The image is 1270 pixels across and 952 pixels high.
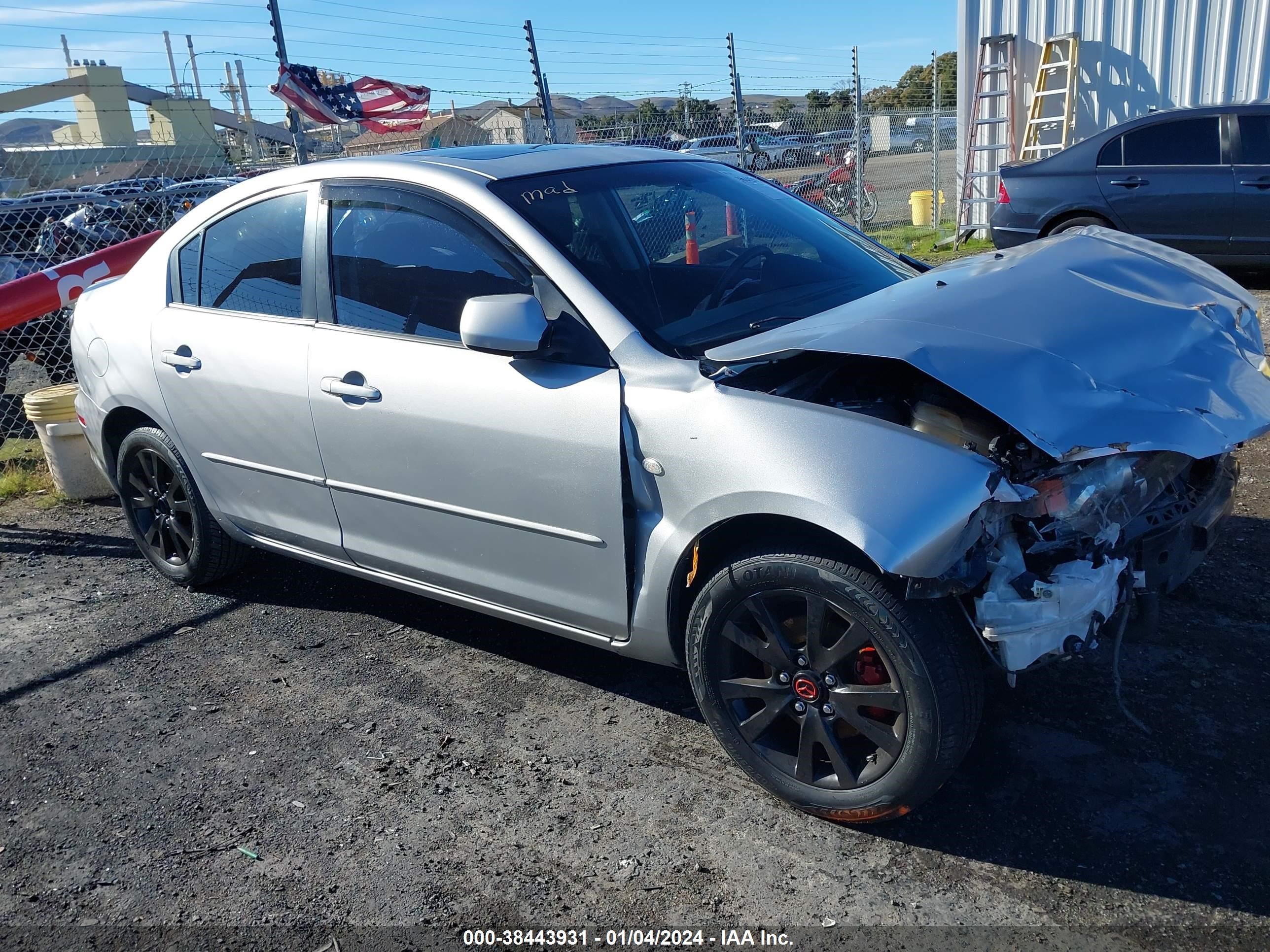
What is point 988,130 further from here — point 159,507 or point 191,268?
point 159,507

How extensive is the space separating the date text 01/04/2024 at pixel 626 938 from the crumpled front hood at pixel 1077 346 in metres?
1.35

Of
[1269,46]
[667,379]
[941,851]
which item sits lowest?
[941,851]

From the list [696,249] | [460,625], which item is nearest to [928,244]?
[696,249]

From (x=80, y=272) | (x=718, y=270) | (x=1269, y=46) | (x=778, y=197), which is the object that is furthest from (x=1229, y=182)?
(x=80, y=272)

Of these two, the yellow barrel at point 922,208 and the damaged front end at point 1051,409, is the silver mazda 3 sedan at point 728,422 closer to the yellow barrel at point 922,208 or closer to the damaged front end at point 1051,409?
the damaged front end at point 1051,409

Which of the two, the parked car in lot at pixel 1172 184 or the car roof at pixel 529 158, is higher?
the car roof at pixel 529 158

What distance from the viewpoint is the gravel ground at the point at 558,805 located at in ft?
8.59

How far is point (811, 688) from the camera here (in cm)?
282

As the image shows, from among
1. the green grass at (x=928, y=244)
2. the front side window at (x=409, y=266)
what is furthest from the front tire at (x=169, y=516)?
the green grass at (x=928, y=244)

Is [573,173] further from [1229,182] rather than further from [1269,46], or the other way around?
[1269,46]

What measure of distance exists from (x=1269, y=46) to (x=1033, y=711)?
36.9 feet

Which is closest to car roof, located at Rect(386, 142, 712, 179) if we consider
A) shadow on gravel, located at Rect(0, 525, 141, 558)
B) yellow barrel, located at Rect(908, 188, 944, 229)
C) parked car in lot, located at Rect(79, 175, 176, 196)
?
shadow on gravel, located at Rect(0, 525, 141, 558)

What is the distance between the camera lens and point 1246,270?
9188 mm

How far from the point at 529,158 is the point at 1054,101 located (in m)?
11.2
